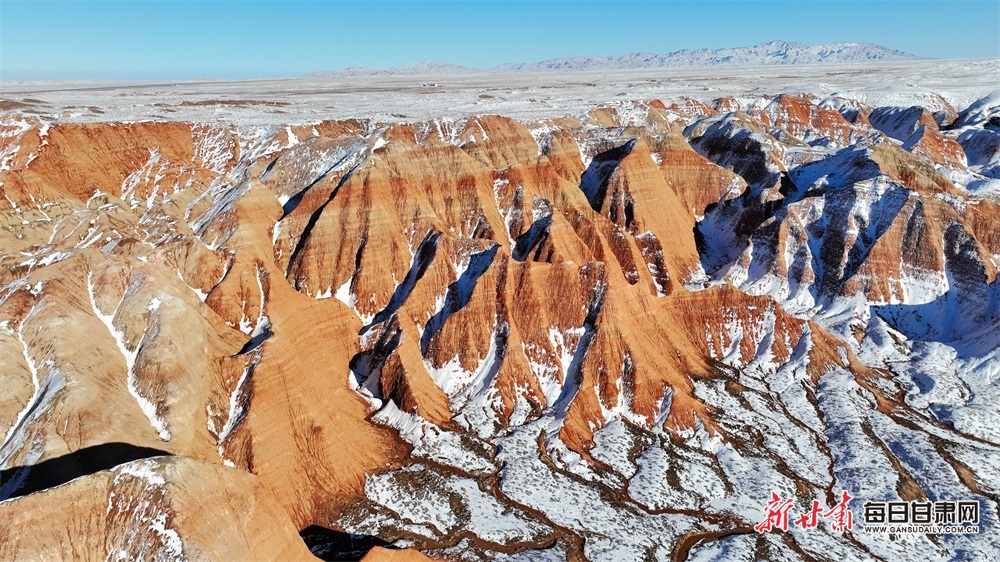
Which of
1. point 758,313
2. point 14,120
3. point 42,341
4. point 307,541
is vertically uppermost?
point 14,120

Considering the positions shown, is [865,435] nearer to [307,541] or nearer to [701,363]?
[701,363]

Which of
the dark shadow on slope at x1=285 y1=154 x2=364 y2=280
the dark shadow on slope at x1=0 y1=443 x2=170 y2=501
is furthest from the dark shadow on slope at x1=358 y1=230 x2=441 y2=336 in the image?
the dark shadow on slope at x1=0 y1=443 x2=170 y2=501

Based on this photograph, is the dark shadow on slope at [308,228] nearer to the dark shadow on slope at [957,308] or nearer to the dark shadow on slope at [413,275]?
the dark shadow on slope at [413,275]

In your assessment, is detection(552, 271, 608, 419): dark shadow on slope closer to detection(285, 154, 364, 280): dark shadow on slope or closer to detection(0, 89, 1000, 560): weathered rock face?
detection(0, 89, 1000, 560): weathered rock face

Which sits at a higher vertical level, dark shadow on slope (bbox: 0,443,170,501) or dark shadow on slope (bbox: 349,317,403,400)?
dark shadow on slope (bbox: 0,443,170,501)

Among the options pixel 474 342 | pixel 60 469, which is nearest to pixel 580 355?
pixel 474 342

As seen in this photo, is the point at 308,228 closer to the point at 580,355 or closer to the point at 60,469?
the point at 580,355

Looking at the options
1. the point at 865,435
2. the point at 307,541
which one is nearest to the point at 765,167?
the point at 865,435

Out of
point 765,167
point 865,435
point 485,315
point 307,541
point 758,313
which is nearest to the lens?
point 307,541
